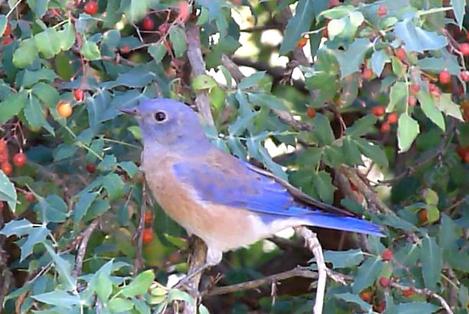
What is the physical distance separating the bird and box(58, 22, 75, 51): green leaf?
15.8 inches

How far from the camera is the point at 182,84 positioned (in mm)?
3932

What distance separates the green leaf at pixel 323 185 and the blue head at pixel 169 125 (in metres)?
0.41

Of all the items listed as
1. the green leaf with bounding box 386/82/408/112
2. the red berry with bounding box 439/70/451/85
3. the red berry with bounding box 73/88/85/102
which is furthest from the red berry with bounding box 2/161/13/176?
the red berry with bounding box 439/70/451/85

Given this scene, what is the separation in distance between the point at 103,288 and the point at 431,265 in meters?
1.26

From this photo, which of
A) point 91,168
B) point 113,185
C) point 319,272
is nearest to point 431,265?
point 319,272

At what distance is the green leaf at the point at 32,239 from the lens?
11.0 ft

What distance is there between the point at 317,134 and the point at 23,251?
1170mm

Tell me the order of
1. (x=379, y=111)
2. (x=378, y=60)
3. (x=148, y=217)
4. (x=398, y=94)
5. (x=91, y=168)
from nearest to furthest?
(x=378, y=60) < (x=398, y=94) < (x=91, y=168) < (x=148, y=217) < (x=379, y=111)

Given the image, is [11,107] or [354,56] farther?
[11,107]

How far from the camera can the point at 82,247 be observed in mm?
3451

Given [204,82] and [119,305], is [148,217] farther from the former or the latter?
[119,305]

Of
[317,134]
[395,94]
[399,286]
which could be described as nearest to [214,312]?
[317,134]

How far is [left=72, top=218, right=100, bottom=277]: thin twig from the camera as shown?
337cm

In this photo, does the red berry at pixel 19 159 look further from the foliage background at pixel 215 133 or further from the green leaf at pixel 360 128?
the green leaf at pixel 360 128
